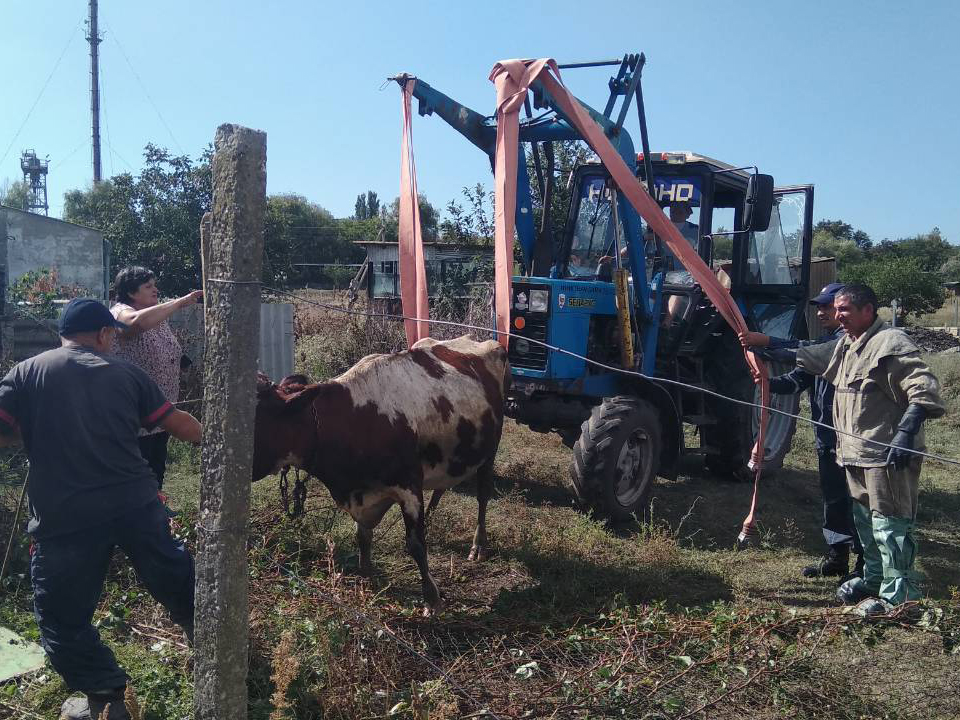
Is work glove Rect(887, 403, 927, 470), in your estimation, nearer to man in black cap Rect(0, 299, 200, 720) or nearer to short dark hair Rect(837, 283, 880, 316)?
short dark hair Rect(837, 283, 880, 316)

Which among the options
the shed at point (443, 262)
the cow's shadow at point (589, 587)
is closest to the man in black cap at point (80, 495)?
the cow's shadow at point (589, 587)

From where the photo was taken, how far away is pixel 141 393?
10.5 ft

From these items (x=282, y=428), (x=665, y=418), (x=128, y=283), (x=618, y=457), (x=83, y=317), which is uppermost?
(x=128, y=283)

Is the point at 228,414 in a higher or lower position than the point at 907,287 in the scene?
lower

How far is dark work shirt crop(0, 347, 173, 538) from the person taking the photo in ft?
9.95

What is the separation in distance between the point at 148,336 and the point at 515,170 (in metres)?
2.65

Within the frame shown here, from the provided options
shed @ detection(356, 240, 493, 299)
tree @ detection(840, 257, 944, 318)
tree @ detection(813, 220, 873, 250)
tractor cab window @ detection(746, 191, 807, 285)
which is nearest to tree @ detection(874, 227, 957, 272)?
tree @ detection(813, 220, 873, 250)

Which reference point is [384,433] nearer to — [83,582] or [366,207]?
[83,582]

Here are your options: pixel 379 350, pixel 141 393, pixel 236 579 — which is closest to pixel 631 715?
pixel 236 579

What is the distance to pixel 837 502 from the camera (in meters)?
5.21

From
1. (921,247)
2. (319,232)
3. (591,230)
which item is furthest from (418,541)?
(921,247)

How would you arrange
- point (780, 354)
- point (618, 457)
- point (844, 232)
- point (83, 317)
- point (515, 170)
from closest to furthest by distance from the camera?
1. point (83, 317)
2. point (780, 354)
3. point (515, 170)
4. point (618, 457)
5. point (844, 232)

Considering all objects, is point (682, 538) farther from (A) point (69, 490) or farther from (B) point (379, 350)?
(B) point (379, 350)

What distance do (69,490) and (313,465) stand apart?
148 centimetres
